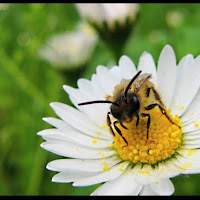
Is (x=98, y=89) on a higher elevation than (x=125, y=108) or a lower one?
higher

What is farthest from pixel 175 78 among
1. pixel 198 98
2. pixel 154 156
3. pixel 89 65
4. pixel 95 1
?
pixel 89 65

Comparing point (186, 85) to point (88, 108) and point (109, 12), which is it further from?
point (109, 12)

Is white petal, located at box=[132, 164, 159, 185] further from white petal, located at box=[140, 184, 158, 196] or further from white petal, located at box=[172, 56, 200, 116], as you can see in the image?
white petal, located at box=[172, 56, 200, 116]

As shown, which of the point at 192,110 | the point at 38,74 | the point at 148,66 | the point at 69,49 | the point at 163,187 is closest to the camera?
the point at 163,187

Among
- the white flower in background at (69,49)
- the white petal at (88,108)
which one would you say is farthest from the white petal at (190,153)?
the white flower in background at (69,49)

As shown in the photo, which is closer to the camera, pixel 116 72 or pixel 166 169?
pixel 166 169

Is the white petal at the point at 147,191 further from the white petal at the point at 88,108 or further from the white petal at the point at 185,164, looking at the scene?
the white petal at the point at 88,108

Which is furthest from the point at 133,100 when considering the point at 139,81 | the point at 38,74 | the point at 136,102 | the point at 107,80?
the point at 38,74

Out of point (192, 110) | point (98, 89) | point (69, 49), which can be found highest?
point (69, 49)
